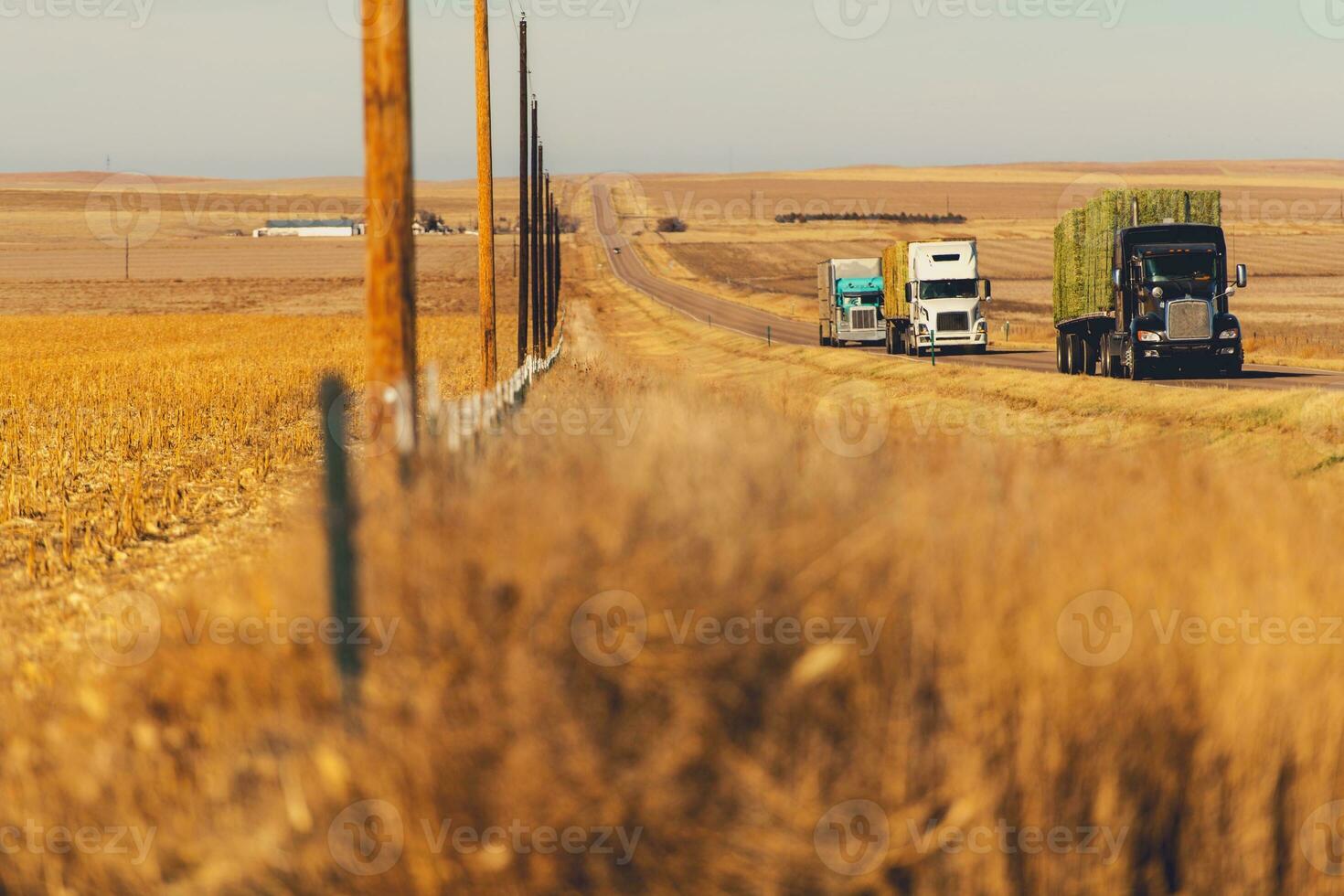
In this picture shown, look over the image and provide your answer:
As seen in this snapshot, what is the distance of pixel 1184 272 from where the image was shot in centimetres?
2864

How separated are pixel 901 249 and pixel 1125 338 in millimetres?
16882

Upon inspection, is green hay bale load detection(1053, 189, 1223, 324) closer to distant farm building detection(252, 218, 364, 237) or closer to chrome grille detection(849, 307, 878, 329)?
chrome grille detection(849, 307, 878, 329)

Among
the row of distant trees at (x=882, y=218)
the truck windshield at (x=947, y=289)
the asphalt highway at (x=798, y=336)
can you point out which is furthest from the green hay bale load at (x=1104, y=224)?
the row of distant trees at (x=882, y=218)

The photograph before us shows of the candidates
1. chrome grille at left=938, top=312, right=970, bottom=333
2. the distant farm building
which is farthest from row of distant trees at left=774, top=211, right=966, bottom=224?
chrome grille at left=938, top=312, right=970, bottom=333

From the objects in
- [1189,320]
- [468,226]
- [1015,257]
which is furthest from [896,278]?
[468,226]

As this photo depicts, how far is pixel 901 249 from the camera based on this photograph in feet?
147

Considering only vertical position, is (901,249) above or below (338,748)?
above

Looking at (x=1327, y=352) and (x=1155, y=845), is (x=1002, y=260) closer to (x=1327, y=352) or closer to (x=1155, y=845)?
(x=1327, y=352)

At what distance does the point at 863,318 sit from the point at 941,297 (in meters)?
6.94

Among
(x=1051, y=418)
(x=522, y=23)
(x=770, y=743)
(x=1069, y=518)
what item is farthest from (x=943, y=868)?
(x=522, y=23)

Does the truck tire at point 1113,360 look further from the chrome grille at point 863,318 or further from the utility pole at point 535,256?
the chrome grille at point 863,318

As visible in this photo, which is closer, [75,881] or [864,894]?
[864,894]

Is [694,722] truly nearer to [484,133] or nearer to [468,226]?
[484,133]

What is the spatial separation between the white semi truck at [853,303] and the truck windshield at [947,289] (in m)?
6.08
